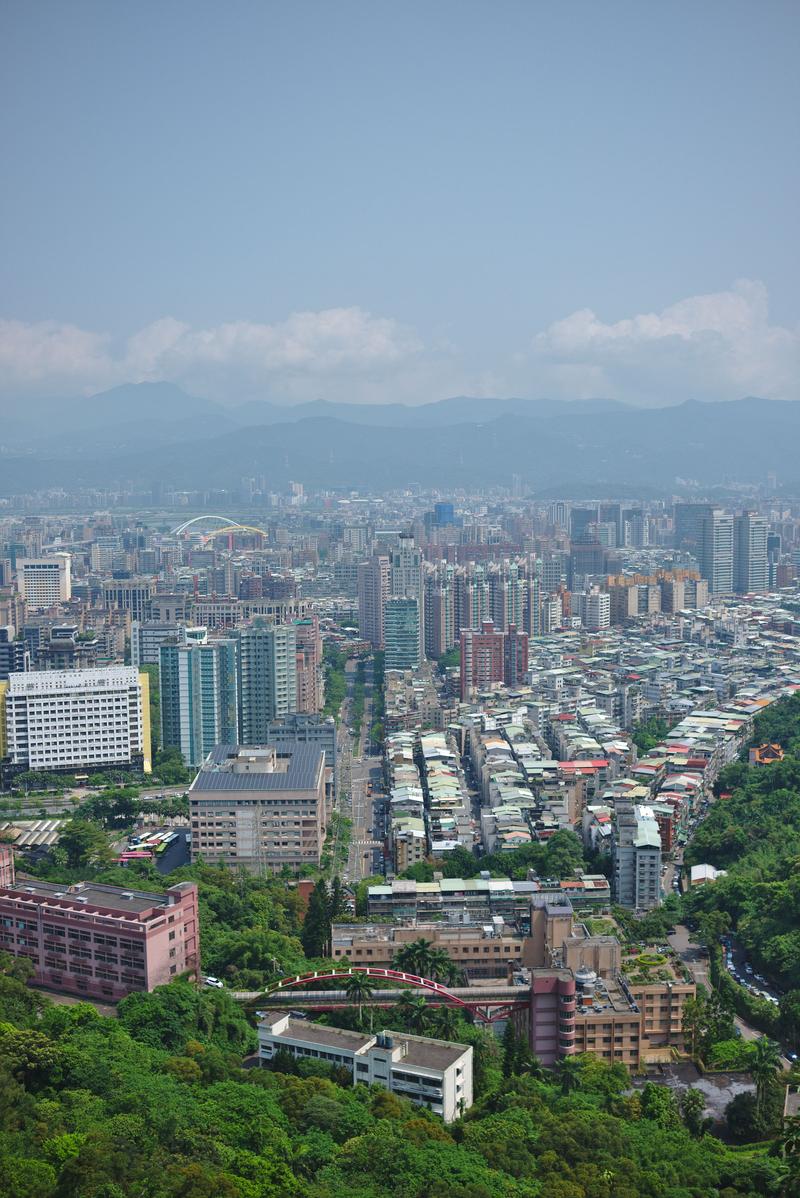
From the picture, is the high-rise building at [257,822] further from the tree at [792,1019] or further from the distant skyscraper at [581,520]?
the distant skyscraper at [581,520]

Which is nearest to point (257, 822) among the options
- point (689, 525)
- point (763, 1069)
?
point (763, 1069)

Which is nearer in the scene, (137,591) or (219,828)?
(219,828)

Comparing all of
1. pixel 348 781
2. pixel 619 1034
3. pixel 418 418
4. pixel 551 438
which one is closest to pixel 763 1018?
pixel 619 1034

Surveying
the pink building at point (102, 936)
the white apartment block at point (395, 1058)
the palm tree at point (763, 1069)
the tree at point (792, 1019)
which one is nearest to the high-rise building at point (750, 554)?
the tree at point (792, 1019)

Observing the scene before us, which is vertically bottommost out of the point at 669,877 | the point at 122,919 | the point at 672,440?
the point at 669,877

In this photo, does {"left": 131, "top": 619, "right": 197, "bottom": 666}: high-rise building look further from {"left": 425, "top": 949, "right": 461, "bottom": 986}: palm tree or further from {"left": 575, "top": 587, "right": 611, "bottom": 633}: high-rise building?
{"left": 425, "top": 949, "right": 461, "bottom": 986}: palm tree

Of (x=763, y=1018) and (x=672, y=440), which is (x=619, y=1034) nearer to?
(x=763, y=1018)
